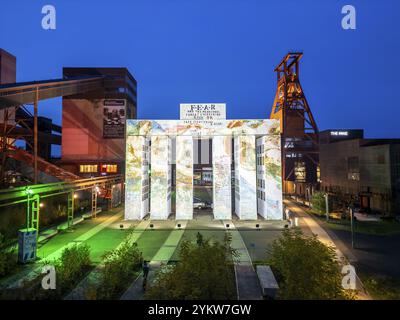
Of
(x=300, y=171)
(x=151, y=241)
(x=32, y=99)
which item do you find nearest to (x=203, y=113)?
(x=151, y=241)

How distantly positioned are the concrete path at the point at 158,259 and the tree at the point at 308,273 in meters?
7.66

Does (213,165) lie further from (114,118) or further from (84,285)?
(114,118)

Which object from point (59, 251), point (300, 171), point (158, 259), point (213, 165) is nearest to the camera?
point (158, 259)

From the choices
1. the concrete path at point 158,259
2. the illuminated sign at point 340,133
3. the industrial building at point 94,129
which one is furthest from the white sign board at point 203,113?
the illuminated sign at point 340,133

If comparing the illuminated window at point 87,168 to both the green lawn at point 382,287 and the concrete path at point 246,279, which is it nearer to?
the concrete path at point 246,279

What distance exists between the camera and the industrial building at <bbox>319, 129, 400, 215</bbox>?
34.7m

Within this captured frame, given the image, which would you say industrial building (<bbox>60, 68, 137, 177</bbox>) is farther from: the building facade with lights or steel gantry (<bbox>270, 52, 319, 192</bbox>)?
steel gantry (<bbox>270, 52, 319, 192</bbox>)

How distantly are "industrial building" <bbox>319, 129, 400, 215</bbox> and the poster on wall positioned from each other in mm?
46992

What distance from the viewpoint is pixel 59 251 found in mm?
20781

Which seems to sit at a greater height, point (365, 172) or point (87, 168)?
point (87, 168)

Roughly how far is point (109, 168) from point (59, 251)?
36.2 meters

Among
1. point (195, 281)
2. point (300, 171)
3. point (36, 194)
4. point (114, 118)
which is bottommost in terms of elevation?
point (195, 281)
